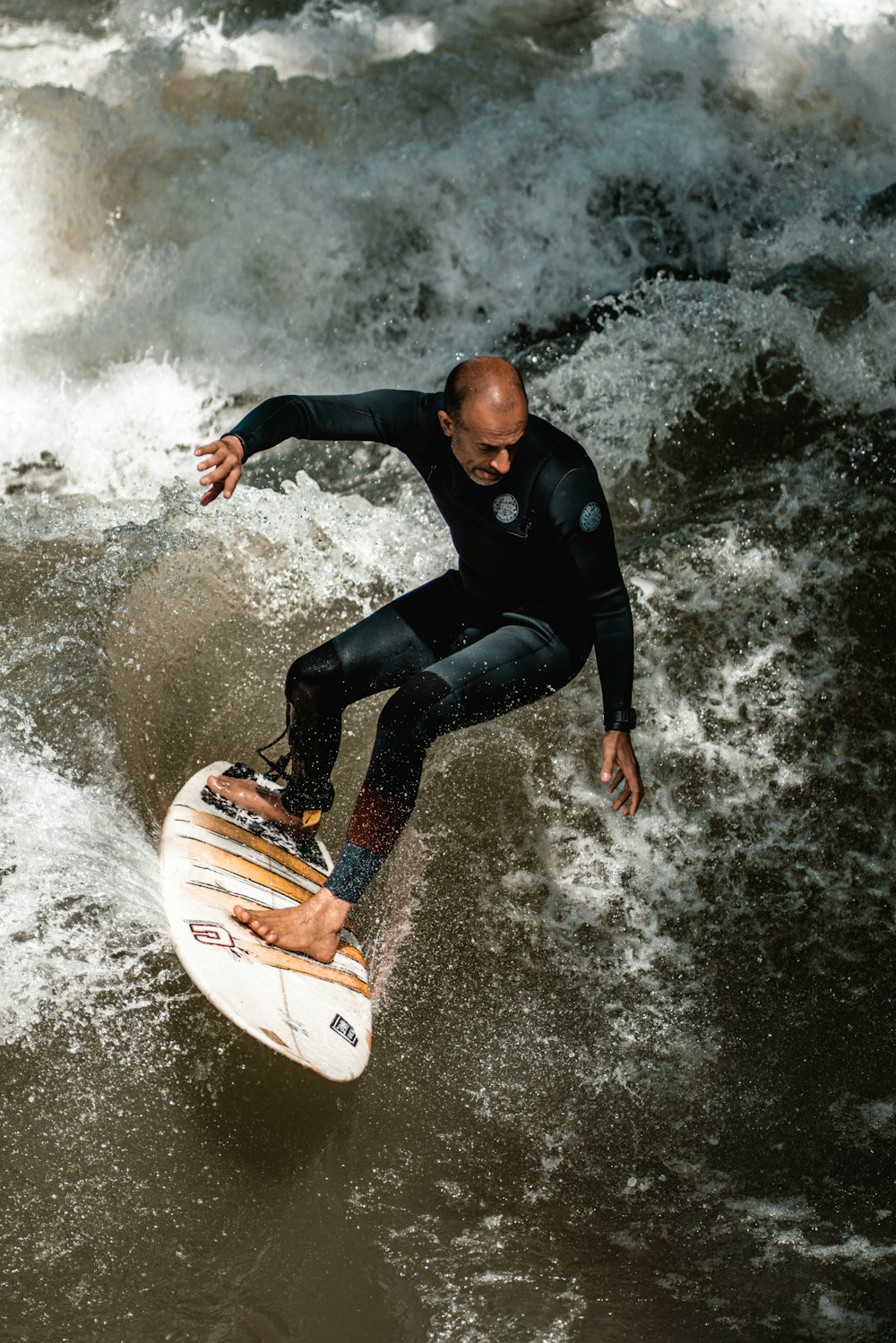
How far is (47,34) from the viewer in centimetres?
923

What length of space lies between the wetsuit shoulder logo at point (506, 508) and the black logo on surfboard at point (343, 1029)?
1.43 meters

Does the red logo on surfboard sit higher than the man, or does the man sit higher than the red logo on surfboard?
the man

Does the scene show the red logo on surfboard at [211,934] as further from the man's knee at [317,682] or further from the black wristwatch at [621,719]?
the black wristwatch at [621,719]

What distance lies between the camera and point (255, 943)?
3500 mm

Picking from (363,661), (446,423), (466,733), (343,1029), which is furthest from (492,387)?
(466,733)

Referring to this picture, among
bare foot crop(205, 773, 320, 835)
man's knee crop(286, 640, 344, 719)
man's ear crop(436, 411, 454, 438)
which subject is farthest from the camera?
A: bare foot crop(205, 773, 320, 835)

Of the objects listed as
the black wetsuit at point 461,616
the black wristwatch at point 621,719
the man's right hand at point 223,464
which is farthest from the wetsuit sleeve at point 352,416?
the black wristwatch at point 621,719

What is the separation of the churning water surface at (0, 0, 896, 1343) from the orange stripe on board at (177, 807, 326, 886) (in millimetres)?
287

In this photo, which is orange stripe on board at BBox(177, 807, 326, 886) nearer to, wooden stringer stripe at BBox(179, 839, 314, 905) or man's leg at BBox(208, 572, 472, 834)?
wooden stringer stripe at BBox(179, 839, 314, 905)

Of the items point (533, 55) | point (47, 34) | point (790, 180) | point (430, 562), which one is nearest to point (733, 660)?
point (430, 562)

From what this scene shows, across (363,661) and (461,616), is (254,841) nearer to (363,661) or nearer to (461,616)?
(363,661)

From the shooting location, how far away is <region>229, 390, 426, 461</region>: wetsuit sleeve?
3426mm

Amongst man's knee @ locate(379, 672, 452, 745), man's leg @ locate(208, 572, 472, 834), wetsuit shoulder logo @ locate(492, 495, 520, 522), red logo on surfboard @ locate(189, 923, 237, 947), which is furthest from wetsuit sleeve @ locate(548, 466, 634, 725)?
red logo on surfboard @ locate(189, 923, 237, 947)

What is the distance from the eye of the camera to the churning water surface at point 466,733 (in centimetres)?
341
